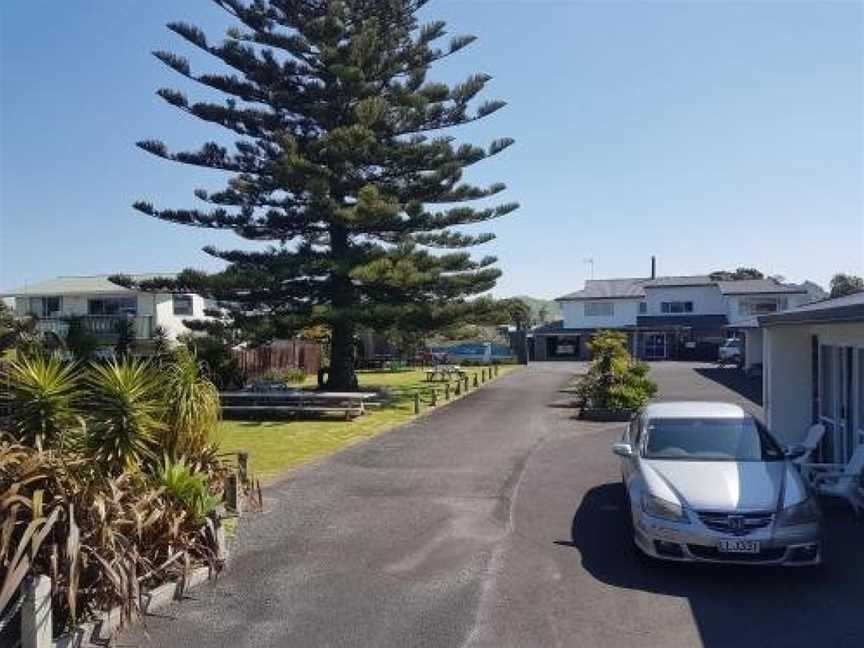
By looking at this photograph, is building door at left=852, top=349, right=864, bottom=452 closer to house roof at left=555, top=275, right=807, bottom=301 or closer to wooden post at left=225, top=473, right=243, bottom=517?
wooden post at left=225, top=473, right=243, bottom=517

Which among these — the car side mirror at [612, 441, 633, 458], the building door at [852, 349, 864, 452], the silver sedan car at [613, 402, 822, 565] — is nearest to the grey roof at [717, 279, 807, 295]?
the building door at [852, 349, 864, 452]

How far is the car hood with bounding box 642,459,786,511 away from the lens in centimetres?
758

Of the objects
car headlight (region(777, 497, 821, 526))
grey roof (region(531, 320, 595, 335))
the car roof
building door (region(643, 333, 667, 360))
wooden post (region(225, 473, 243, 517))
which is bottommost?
wooden post (region(225, 473, 243, 517))

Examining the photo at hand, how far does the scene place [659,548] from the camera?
7578 mm

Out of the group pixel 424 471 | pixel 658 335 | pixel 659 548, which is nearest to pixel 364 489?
pixel 424 471

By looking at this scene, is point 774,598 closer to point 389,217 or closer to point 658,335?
point 389,217

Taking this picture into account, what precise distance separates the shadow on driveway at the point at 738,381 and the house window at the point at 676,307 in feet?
66.1

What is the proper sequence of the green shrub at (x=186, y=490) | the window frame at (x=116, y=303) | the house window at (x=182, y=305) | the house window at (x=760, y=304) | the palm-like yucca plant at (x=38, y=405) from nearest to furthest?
the green shrub at (x=186, y=490) < the palm-like yucca plant at (x=38, y=405) < the window frame at (x=116, y=303) < the house window at (x=182, y=305) < the house window at (x=760, y=304)

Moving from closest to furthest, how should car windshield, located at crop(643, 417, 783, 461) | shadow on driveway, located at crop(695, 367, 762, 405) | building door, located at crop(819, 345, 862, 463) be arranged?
1. car windshield, located at crop(643, 417, 783, 461)
2. building door, located at crop(819, 345, 862, 463)
3. shadow on driveway, located at crop(695, 367, 762, 405)

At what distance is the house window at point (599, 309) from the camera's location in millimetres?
65062

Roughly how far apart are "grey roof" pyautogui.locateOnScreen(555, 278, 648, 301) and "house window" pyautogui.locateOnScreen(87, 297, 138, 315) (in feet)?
108

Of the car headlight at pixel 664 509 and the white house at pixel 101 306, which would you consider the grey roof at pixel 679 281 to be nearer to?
the white house at pixel 101 306

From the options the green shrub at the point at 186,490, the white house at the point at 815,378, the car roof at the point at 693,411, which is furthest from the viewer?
the white house at the point at 815,378

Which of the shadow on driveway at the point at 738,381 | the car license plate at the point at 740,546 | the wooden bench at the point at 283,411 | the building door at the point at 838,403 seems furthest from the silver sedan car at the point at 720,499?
the shadow on driveway at the point at 738,381
